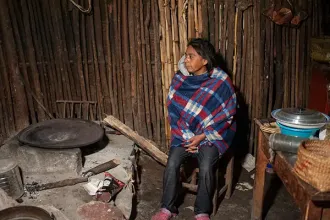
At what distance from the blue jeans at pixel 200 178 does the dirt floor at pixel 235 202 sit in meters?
0.25

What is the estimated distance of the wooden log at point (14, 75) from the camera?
357 cm

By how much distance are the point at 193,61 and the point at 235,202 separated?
1509 mm

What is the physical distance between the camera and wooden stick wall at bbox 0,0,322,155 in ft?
11.3

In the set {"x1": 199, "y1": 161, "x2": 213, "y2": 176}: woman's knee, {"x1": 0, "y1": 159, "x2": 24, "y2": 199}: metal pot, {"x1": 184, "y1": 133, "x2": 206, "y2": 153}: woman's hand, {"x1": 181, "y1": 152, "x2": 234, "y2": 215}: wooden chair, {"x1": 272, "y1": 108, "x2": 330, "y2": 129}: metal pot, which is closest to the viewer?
{"x1": 272, "y1": 108, "x2": 330, "y2": 129}: metal pot

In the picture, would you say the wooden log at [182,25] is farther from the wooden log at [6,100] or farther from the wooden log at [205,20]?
the wooden log at [6,100]

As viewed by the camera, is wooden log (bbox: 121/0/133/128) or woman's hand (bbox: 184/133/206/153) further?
wooden log (bbox: 121/0/133/128)

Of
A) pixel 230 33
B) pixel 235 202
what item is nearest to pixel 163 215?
pixel 235 202

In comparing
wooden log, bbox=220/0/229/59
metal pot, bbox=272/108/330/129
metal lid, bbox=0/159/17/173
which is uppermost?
wooden log, bbox=220/0/229/59

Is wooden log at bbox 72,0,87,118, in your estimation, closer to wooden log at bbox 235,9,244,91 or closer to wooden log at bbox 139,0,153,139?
wooden log at bbox 139,0,153,139

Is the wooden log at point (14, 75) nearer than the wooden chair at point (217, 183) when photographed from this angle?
No

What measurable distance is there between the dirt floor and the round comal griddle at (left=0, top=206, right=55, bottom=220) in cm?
107

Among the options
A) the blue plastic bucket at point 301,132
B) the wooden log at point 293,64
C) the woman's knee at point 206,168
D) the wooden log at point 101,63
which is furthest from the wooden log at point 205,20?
the blue plastic bucket at point 301,132

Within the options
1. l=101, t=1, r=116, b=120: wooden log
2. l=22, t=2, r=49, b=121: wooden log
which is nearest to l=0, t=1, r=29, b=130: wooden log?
l=22, t=2, r=49, b=121: wooden log

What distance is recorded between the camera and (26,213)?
2316mm
